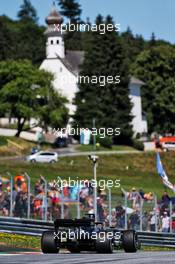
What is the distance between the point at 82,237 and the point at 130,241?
4.96ft

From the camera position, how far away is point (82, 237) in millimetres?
21781

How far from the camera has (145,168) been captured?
75.7 metres

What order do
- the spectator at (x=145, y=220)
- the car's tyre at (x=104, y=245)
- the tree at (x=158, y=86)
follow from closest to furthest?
the car's tyre at (x=104, y=245) → the spectator at (x=145, y=220) → the tree at (x=158, y=86)

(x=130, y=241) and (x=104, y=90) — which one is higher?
(x=104, y=90)

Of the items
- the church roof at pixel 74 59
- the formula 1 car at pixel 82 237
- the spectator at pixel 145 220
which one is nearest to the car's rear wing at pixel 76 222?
the formula 1 car at pixel 82 237

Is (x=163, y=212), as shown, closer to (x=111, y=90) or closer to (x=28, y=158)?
(x=28, y=158)

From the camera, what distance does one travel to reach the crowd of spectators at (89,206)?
88.9 ft

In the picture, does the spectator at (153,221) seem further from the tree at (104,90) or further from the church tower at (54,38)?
the church tower at (54,38)

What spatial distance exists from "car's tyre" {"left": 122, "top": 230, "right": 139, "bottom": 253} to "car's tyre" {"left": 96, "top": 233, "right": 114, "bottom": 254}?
0.58m

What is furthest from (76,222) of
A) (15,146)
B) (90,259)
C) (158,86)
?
(158,86)

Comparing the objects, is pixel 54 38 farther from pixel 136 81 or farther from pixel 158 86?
pixel 158 86

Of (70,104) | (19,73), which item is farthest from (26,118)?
(70,104)

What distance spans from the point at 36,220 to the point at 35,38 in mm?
120891

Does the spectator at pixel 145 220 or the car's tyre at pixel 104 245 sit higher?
the spectator at pixel 145 220
